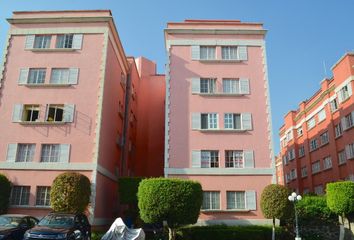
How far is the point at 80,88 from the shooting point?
26.2m

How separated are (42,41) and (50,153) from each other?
31.3 ft

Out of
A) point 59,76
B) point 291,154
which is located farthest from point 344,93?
point 59,76

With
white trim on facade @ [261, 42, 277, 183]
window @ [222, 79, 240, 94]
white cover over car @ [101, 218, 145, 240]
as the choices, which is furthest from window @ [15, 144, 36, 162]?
white trim on facade @ [261, 42, 277, 183]

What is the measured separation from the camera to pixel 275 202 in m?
22.8

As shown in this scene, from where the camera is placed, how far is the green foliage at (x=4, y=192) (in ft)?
73.8

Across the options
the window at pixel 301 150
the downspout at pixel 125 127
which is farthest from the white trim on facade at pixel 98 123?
the window at pixel 301 150

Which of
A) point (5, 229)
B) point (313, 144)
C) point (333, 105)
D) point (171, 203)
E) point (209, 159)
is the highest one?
point (333, 105)

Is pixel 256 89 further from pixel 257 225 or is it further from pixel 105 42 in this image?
pixel 105 42

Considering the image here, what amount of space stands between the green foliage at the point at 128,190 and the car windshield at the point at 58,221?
25.9 ft

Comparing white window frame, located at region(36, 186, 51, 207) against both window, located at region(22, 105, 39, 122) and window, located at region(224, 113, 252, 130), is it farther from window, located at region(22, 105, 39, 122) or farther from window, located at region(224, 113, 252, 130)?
window, located at region(224, 113, 252, 130)

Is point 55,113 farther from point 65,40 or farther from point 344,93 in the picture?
point 344,93

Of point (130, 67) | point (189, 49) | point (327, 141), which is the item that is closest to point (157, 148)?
point (130, 67)

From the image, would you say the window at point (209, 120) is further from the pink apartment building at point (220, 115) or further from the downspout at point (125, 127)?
the downspout at point (125, 127)

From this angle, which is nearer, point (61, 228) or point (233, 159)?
point (61, 228)
